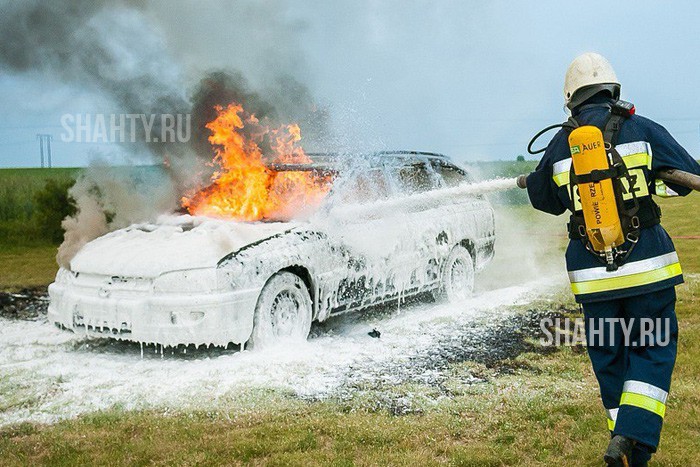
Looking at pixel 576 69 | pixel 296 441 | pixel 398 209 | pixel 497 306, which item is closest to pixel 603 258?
pixel 576 69

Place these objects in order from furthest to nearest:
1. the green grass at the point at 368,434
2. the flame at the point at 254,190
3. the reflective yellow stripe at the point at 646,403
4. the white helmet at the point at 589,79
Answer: the flame at the point at 254,190 → the green grass at the point at 368,434 → the white helmet at the point at 589,79 → the reflective yellow stripe at the point at 646,403

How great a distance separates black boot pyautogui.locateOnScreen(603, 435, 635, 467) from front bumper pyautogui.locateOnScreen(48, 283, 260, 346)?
10.2 feet

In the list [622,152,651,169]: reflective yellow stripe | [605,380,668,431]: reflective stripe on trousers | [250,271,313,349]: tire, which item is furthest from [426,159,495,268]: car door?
[605,380,668,431]: reflective stripe on trousers

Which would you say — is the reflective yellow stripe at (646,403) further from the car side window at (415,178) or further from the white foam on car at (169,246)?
the car side window at (415,178)

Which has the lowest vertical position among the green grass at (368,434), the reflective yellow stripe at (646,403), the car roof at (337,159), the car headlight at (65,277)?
the green grass at (368,434)

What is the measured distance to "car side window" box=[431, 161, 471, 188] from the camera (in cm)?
812

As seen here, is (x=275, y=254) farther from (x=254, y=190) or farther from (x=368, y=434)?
(x=368, y=434)

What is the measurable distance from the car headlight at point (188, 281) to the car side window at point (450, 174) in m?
3.49

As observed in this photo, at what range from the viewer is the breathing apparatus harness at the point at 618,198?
334cm

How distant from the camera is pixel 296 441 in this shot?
3.97 m

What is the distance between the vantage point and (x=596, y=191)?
11.0 feet

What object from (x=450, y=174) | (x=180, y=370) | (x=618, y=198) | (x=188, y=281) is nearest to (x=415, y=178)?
(x=450, y=174)

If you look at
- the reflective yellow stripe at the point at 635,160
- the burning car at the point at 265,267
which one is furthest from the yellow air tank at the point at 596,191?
the burning car at the point at 265,267

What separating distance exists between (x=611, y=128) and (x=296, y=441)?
7.80 feet
